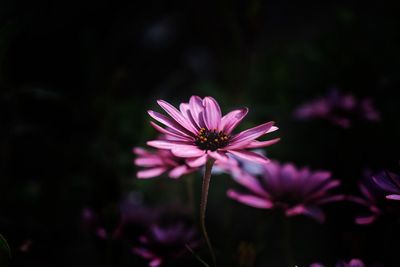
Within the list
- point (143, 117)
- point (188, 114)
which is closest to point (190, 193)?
point (188, 114)

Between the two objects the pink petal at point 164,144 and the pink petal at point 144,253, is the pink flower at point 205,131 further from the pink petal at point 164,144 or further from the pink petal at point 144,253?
the pink petal at point 144,253

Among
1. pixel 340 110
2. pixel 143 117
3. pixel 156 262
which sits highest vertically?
pixel 143 117

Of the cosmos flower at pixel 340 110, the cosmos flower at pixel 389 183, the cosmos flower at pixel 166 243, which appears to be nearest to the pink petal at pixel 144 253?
the cosmos flower at pixel 166 243

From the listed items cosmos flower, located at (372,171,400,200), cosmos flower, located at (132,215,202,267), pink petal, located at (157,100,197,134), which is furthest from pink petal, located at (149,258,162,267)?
cosmos flower, located at (372,171,400,200)

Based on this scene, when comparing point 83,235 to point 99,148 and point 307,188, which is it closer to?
point 99,148

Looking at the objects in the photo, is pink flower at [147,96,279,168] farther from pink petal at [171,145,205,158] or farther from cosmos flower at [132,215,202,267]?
cosmos flower at [132,215,202,267]

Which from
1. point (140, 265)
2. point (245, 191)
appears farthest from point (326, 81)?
point (140, 265)

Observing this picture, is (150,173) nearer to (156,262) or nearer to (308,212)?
(156,262)
